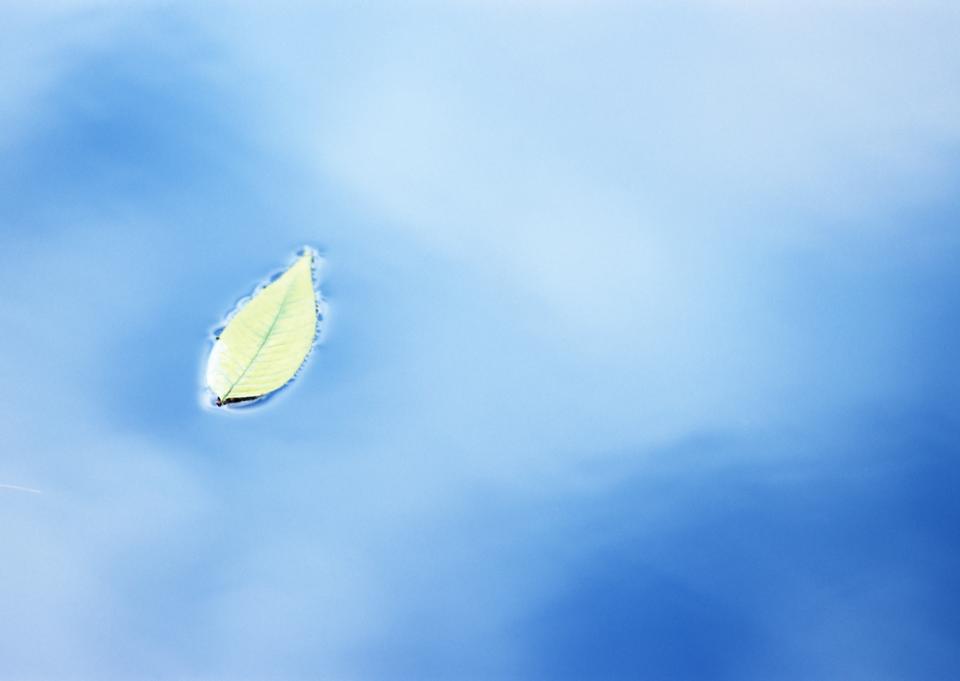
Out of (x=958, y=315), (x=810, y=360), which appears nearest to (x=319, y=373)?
(x=810, y=360)

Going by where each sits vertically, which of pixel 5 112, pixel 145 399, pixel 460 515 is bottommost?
pixel 460 515

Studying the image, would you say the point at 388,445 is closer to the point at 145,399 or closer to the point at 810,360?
the point at 145,399

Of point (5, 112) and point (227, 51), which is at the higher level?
point (227, 51)

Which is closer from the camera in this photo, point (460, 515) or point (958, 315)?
point (460, 515)

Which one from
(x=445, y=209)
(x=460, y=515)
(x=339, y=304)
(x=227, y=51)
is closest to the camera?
(x=460, y=515)

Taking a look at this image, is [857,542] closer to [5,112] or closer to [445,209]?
[445,209]

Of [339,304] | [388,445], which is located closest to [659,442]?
[388,445]

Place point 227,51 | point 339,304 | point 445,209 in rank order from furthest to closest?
point 227,51 → point 445,209 → point 339,304
